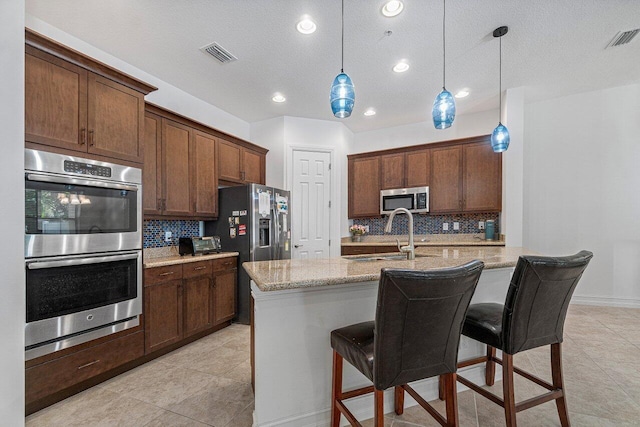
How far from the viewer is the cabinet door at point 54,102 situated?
1821mm

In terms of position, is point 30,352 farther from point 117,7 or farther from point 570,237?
point 570,237

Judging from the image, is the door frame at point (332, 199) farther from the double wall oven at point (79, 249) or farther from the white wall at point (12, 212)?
the white wall at point (12, 212)

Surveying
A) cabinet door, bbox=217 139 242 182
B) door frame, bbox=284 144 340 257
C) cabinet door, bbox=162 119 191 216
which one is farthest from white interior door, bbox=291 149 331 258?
cabinet door, bbox=162 119 191 216

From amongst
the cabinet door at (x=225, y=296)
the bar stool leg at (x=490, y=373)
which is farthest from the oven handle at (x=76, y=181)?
the bar stool leg at (x=490, y=373)

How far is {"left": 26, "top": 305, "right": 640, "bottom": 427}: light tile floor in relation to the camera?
1755 millimetres

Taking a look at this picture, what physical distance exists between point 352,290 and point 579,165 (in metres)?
4.36

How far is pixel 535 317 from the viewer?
146 cm

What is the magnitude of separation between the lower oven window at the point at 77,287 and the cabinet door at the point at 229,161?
1738 mm

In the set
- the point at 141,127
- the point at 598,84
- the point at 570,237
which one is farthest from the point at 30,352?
the point at 598,84

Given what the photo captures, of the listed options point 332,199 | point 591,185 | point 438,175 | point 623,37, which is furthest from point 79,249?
point 591,185

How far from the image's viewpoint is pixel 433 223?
15.4ft

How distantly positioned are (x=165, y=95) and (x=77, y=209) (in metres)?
1.93

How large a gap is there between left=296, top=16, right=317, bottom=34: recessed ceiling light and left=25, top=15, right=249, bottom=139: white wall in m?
1.77

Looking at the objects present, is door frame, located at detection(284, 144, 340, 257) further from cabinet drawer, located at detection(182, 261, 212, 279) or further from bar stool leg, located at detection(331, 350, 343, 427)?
bar stool leg, located at detection(331, 350, 343, 427)
